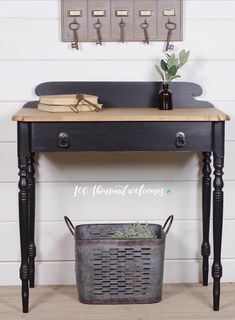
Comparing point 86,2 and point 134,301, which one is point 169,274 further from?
point 86,2

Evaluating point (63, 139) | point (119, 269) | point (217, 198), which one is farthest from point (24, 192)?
point (217, 198)

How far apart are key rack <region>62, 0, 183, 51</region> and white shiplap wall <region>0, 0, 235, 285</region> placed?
37 mm

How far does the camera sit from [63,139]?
2.54 metres

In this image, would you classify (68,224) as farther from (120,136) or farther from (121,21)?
(121,21)

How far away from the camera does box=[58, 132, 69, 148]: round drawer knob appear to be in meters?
2.54

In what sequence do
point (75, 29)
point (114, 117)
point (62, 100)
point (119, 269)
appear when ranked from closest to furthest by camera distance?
point (114, 117), point (62, 100), point (119, 269), point (75, 29)

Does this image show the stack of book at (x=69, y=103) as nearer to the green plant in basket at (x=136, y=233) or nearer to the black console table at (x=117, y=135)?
the black console table at (x=117, y=135)

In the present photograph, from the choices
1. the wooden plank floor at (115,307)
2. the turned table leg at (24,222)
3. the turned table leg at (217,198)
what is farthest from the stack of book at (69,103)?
the wooden plank floor at (115,307)

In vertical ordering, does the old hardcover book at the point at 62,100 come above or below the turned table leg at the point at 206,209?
above

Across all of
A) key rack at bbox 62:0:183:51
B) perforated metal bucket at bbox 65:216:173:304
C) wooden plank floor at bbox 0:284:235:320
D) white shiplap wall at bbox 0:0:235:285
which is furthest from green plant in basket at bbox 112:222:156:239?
key rack at bbox 62:0:183:51

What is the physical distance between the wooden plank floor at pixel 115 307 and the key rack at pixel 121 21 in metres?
1.10

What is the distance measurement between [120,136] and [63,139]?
220 mm

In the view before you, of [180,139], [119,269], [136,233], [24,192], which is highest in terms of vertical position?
[180,139]

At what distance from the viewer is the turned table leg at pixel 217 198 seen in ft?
8.40
